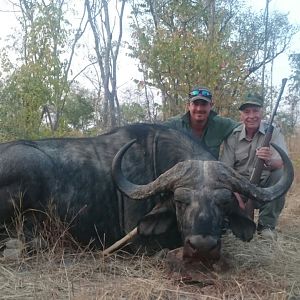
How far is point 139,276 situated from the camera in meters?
3.43

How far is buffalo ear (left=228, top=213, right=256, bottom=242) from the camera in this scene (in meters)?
3.63

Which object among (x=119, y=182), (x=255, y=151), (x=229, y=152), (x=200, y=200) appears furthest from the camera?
(x=229, y=152)

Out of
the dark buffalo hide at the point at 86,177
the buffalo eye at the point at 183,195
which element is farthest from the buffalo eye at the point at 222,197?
the dark buffalo hide at the point at 86,177

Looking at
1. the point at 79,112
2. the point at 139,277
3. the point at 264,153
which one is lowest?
the point at 139,277

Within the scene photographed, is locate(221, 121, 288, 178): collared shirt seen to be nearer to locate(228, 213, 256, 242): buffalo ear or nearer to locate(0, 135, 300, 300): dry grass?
locate(0, 135, 300, 300): dry grass

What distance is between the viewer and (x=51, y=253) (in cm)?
380

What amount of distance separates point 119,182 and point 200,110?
178 cm

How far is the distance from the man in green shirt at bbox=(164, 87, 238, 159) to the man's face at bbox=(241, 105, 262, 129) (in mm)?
303

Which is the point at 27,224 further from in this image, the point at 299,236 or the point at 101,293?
the point at 299,236

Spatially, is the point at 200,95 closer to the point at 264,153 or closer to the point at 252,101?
the point at 252,101

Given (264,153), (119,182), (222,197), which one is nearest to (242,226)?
(222,197)

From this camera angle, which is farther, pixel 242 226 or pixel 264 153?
pixel 264 153

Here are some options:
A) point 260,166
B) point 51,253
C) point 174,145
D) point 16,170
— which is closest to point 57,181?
point 16,170

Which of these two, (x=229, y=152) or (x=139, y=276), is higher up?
(x=229, y=152)
